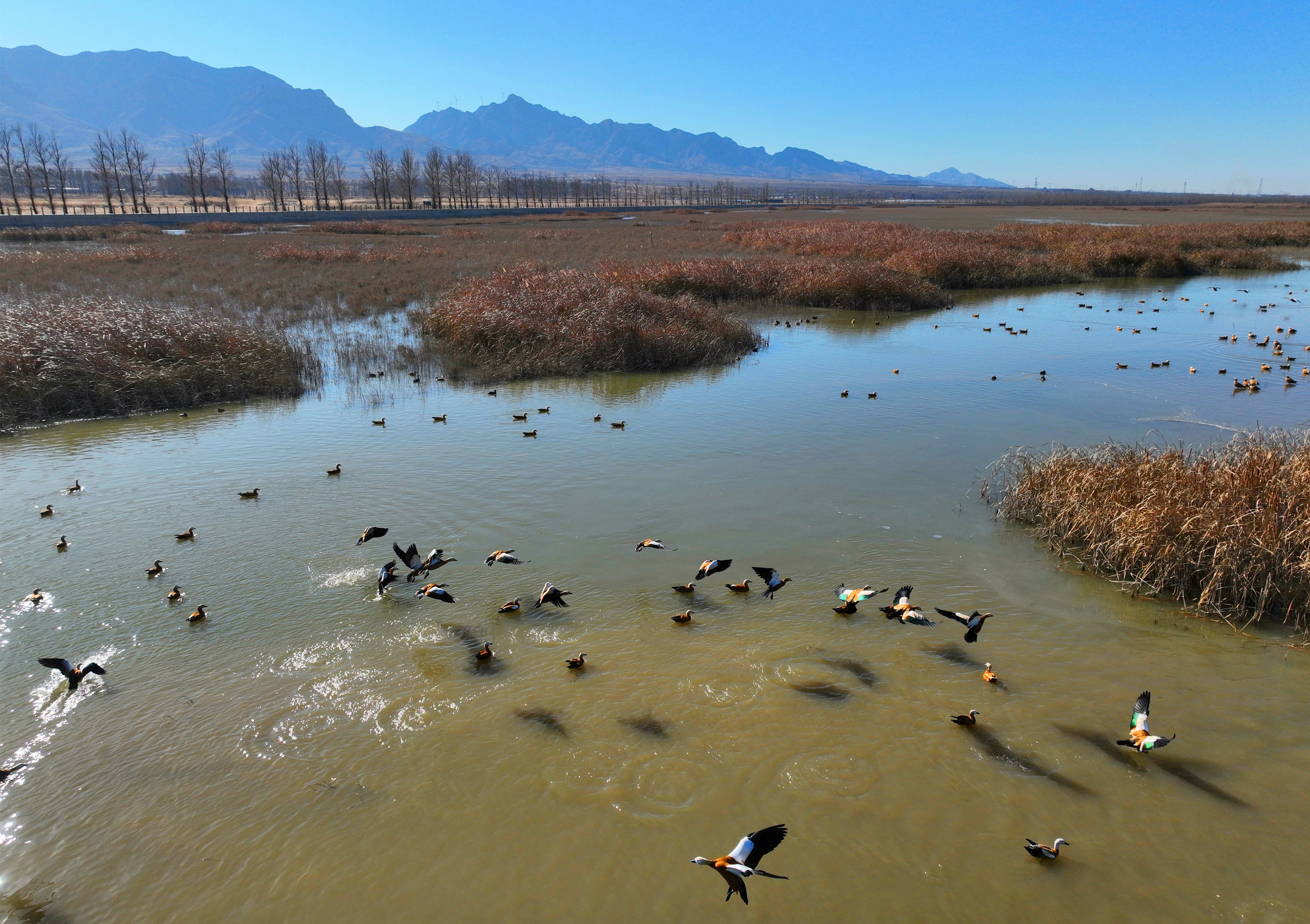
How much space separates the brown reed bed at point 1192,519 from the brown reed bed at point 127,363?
1647cm

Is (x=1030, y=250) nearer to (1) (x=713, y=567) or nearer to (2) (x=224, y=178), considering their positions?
(1) (x=713, y=567)

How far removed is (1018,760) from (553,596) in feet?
14.6

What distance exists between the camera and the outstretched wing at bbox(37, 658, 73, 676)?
641 cm

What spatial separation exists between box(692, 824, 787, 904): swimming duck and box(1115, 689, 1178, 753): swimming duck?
317cm

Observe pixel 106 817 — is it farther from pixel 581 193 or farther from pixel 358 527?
pixel 581 193

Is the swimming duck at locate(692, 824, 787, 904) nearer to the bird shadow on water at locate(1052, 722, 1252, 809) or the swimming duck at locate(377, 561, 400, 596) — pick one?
the bird shadow on water at locate(1052, 722, 1252, 809)

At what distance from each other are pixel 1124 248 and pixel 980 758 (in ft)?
147

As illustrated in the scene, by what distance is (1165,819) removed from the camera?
528 cm

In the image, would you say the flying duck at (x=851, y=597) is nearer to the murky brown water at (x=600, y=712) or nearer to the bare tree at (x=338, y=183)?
the murky brown water at (x=600, y=712)

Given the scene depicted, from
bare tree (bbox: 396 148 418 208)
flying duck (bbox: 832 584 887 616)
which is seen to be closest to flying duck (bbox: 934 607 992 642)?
flying duck (bbox: 832 584 887 616)

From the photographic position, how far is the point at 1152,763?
5.82 meters

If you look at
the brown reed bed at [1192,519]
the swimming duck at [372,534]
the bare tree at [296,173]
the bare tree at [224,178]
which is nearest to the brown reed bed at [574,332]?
the swimming duck at [372,534]

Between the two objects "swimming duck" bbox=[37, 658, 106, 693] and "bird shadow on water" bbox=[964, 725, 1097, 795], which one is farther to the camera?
"swimming duck" bbox=[37, 658, 106, 693]

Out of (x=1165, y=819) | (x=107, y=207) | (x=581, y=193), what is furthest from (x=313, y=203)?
(x=1165, y=819)
